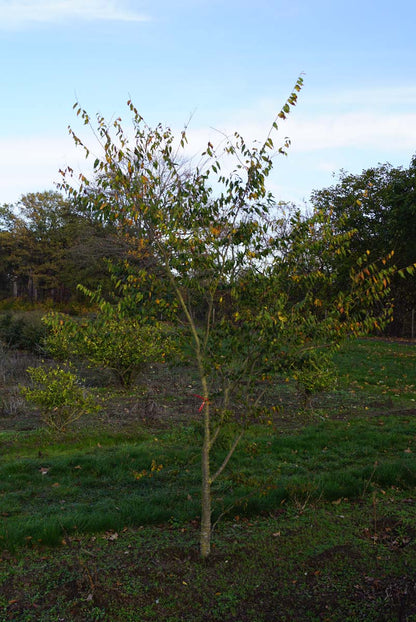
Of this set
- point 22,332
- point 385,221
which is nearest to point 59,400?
point 22,332

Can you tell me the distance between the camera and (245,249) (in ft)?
13.2

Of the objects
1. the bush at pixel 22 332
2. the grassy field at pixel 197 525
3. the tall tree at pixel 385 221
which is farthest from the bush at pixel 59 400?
the tall tree at pixel 385 221

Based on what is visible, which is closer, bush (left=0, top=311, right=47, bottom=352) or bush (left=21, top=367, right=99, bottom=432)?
bush (left=21, top=367, right=99, bottom=432)

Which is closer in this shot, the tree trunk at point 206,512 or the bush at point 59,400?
the tree trunk at point 206,512

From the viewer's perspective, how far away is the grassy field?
3.45m

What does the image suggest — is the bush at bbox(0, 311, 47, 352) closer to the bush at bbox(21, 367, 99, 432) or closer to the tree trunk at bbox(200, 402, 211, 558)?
the bush at bbox(21, 367, 99, 432)

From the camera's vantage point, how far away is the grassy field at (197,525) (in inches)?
136

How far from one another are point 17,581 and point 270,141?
387 centimetres

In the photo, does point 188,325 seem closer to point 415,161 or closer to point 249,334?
point 249,334

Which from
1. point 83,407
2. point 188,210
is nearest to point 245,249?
point 188,210

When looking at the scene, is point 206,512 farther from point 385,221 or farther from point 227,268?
point 385,221

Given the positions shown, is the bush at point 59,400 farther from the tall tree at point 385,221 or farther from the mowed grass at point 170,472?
the tall tree at point 385,221

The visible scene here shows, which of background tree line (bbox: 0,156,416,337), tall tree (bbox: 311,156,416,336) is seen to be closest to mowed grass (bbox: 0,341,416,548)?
background tree line (bbox: 0,156,416,337)

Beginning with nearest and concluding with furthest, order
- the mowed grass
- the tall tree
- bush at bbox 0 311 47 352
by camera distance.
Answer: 1. the mowed grass
2. bush at bbox 0 311 47 352
3. the tall tree
